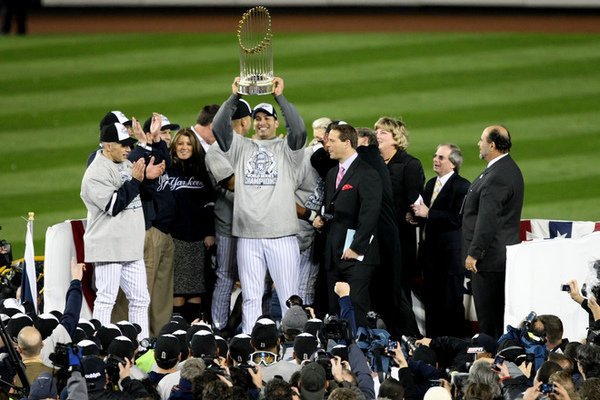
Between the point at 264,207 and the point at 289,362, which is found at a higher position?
the point at 264,207

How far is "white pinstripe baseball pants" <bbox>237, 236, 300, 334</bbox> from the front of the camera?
933 centimetres

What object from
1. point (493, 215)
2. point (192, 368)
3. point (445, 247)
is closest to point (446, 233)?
point (445, 247)

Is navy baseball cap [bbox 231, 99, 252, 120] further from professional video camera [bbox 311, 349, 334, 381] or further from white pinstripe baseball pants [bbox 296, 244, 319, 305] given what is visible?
professional video camera [bbox 311, 349, 334, 381]

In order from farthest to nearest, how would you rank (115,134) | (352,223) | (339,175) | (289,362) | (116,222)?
(339,175) < (352,223) < (116,222) < (115,134) < (289,362)

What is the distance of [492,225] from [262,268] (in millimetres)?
1687

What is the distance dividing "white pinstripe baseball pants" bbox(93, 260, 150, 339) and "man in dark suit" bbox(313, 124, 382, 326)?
4.36 feet

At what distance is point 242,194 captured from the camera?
9328 mm

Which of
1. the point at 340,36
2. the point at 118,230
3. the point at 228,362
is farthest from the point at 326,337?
the point at 340,36

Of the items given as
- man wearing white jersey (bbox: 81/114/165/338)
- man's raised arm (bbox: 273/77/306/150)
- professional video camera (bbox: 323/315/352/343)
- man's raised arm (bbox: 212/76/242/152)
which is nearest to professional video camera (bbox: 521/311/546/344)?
professional video camera (bbox: 323/315/352/343)

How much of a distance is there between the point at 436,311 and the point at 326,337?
2289 mm

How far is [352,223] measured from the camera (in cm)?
921

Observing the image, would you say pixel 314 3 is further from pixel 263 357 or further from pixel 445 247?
pixel 263 357

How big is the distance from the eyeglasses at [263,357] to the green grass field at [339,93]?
5.58 metres

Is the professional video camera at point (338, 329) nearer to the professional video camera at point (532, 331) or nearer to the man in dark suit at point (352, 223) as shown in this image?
the professional video camera at point (532, 331)
